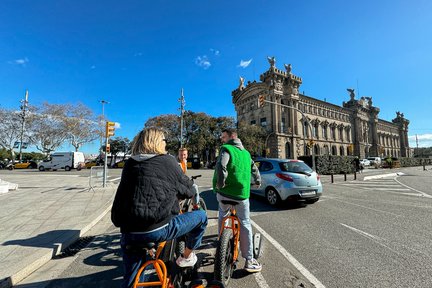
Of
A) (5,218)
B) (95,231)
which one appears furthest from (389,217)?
(5,218)

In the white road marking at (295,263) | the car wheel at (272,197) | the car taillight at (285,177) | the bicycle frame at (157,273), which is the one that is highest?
the car taillight at (285,177)

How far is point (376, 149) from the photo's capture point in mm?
77000

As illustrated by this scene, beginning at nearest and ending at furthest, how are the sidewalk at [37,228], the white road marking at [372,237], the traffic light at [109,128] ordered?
the sidewalk at [37,228]
the white road marking at [372,237]
the traffic light at [109,128]

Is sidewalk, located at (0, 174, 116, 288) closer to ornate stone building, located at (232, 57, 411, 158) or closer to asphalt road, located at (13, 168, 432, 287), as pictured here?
asphalt road, located at (13, 168, 432, 287)

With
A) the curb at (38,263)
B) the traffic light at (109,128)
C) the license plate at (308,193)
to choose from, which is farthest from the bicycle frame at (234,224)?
the traffic light at (109,128)

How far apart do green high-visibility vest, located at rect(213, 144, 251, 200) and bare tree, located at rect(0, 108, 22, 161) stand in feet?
168

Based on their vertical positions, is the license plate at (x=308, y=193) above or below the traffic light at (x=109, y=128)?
below

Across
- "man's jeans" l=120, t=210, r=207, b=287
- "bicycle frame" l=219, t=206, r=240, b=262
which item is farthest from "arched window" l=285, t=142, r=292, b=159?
"man's jeans" l=120, t=210, r=207, b=287

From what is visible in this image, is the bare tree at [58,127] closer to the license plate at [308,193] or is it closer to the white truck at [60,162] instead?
the white truck at [60,162]

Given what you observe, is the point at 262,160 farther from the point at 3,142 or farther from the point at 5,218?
the point at 3,142

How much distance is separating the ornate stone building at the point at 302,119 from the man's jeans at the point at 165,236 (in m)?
33.6

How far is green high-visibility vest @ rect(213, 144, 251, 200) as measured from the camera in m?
2.96

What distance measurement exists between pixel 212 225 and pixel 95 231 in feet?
9.43

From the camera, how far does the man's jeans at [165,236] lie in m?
1.82
